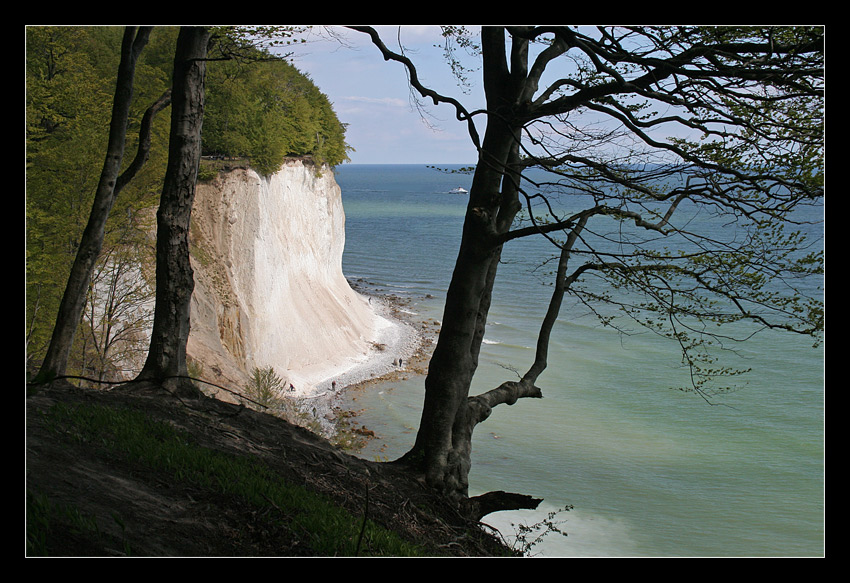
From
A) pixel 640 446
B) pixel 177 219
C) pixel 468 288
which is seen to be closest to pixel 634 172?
pixel 468 288

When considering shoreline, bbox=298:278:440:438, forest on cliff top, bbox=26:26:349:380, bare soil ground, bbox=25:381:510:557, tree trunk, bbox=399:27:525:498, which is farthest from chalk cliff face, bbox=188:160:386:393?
tree trunk, bbox=399:27:525:498

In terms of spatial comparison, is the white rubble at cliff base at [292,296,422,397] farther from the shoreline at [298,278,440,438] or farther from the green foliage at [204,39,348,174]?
the green foliage at [204,39,348,174]

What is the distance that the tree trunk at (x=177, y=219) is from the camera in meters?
7.07

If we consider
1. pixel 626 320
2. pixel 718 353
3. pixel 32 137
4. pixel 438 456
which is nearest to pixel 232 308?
pixel 32 137

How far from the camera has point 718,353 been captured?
96.0 feet

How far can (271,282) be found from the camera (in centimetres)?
A: 2216

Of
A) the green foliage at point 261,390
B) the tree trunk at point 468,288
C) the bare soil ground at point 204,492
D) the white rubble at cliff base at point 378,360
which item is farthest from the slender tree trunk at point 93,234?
the white rubble at cliff base at point 378,360

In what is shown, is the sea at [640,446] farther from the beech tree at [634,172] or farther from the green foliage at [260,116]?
the green foliage at [260,116]

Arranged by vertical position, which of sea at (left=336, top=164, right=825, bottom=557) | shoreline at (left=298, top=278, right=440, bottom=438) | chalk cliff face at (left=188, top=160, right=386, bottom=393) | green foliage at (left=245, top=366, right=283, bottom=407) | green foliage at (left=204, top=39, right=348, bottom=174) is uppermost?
green foliage at (left=204, top=39, right=348, bottom=174)

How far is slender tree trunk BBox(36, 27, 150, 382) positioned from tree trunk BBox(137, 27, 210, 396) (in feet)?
5.25

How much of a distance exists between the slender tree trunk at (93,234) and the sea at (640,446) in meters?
4.28

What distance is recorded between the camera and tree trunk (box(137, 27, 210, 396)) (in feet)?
23.2

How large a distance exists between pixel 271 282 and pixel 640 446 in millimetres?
12940

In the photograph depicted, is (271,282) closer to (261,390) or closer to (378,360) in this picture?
(378,360)
